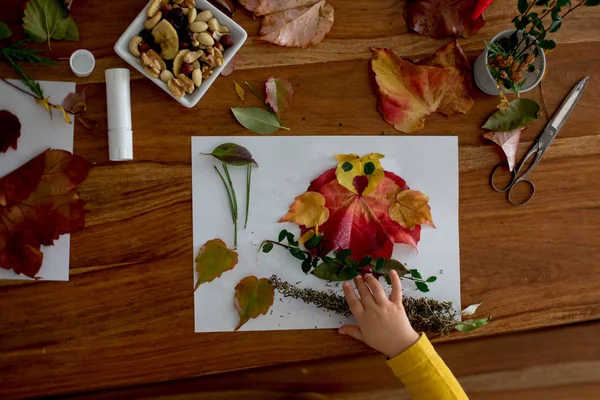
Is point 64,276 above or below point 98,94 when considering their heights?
below

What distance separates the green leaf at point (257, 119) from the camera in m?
0.70

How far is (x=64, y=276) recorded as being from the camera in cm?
69

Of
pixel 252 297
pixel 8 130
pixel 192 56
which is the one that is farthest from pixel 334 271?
pixel 8 130

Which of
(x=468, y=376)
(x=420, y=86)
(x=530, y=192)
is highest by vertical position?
(x=420, y=86)

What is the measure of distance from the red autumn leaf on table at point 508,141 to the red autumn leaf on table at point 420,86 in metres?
0.05

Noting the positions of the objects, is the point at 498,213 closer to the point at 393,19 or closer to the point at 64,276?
the point at 393,19

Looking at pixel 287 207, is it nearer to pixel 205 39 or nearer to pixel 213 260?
pixel 213 260

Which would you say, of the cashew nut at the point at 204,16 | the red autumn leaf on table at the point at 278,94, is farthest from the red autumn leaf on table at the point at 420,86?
the cashew nut at the point at 204,16

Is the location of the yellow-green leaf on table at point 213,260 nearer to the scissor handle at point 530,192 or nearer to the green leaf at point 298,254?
the green leaf at point 298,254

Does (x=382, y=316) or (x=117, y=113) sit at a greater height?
(x=117, y=113)

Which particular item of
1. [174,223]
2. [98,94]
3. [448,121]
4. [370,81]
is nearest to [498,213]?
[448,121]

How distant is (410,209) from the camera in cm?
71

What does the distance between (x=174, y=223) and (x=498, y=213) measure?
441 millimetres

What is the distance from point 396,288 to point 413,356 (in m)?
0.09
